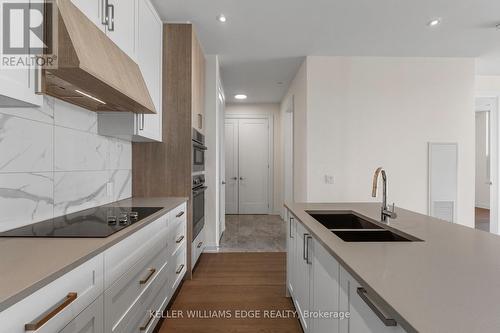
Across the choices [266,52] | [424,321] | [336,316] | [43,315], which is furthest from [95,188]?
[266,52]

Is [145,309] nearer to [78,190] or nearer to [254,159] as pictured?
[78,190]

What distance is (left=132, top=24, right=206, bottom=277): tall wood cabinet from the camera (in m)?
2.76

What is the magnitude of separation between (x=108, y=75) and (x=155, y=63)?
122 centimetres

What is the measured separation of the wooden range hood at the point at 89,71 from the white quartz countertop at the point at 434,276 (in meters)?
1.34

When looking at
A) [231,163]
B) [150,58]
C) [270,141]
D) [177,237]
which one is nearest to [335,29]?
[150,58]

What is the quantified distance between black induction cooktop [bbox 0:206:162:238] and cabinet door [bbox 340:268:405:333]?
1.03 metres

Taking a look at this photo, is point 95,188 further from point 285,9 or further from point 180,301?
point 285,9

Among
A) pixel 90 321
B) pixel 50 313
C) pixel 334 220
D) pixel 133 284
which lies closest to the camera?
pixel 50 313

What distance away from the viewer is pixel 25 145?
1.43 m

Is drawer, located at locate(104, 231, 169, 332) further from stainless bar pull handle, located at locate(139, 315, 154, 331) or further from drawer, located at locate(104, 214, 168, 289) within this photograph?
stainless bar pull handle, located at locate(139, 315, 154, 331)

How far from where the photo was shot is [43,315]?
810 millimetres

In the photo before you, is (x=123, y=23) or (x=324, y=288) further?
(x=123, y=23)

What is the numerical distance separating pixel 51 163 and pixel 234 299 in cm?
179

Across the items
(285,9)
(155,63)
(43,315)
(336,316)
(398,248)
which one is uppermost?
(285,9)
